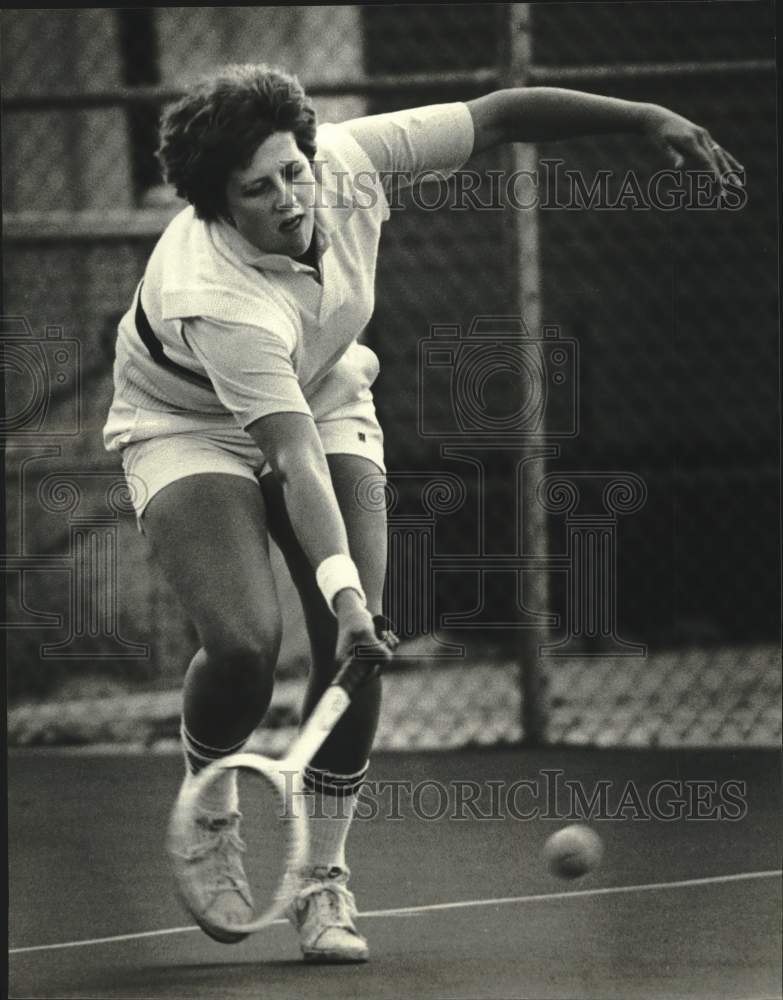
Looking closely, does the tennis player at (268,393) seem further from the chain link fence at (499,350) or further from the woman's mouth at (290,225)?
the chain link fence at (499,350)

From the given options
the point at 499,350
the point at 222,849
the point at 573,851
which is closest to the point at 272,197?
the point at 222,849

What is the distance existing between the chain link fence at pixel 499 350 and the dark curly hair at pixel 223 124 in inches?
70.5

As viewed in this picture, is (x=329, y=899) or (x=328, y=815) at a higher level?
(x=328, y=815)

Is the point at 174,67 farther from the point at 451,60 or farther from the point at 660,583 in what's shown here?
the point at 660,583

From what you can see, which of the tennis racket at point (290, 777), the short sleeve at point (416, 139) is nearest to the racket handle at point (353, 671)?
the tennis racket at point (290, 777)

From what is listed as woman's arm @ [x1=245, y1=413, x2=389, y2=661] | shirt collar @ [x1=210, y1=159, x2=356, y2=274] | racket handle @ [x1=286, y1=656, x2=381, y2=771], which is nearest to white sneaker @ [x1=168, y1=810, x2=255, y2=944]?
racket handle @ [x1=286, y1=656, x2=381, y2=771]

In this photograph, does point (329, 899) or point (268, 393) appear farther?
point (329, 899)

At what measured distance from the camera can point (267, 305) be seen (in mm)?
3133

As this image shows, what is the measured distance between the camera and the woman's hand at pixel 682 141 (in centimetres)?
335

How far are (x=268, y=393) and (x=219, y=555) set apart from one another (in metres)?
0.31

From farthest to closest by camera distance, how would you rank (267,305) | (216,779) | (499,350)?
(499,350) < (216,779) < (267,305)

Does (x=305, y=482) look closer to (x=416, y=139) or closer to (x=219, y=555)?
(x=219, y=555)

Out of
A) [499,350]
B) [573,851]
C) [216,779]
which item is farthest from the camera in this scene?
[499,350]

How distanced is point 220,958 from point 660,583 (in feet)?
11.3
